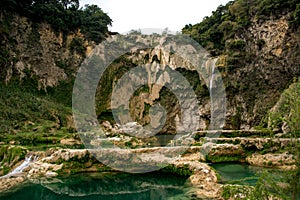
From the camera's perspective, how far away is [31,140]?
72.5ft

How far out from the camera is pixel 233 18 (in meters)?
37.8

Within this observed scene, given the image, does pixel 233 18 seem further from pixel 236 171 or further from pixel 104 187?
pixel 104 187

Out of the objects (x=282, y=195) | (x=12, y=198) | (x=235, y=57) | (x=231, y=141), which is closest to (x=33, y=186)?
(x=12, y=198)

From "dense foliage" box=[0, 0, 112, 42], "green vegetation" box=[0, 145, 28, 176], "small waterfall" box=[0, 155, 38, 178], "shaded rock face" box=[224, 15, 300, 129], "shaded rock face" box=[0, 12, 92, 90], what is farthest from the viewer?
"dense foliage" box=[0, 0, 112, 42]

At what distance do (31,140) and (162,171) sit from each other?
1204 cm

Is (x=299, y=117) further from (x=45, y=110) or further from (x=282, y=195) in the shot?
(x=45, y=110)

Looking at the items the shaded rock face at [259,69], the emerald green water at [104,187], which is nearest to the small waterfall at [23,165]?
the emerald green water at [104,187]

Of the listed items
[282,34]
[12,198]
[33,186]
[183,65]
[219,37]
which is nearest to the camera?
[12,198]

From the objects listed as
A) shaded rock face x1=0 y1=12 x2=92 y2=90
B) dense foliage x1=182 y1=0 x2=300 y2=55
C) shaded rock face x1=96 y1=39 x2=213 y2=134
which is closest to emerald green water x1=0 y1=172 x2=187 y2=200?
dense foliage x1=182 y1=0 x2=300 y2=55

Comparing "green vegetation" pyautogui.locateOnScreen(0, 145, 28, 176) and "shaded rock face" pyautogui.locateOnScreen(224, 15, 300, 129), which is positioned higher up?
"shaded rock face" pyautogui.locateOnScreen(224, 15, 300, 129)

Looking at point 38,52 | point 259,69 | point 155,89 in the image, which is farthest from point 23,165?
point 155,89

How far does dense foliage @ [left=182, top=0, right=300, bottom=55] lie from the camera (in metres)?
30.6

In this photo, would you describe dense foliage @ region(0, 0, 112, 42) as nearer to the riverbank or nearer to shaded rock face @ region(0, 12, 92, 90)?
shaded rock face @ region(0, 12, 92, 90)

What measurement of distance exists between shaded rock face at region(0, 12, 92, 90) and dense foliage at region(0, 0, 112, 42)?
996 mm
